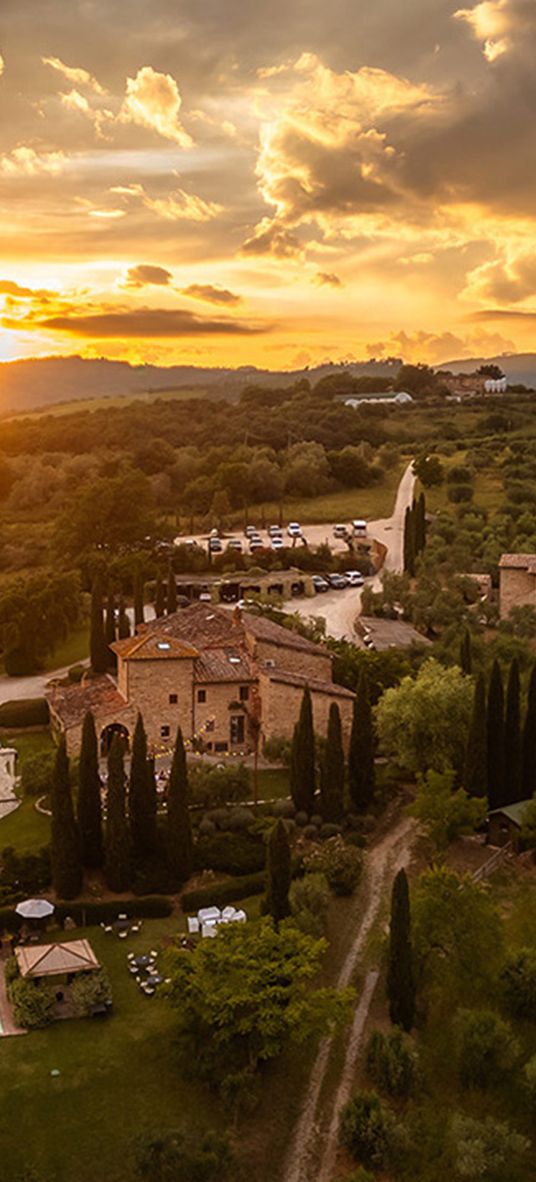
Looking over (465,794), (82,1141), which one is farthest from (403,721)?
(82,1141)

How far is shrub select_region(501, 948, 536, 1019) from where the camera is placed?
31.2 meters

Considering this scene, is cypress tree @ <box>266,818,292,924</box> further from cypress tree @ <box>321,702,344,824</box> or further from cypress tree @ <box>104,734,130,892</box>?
cypress tree @ <box>321,702,344,824</box>

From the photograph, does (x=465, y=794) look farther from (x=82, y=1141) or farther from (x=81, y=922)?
(x=82, y=1141)

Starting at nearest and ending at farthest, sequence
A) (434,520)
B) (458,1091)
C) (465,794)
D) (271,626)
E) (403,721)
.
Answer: (458,1091), (465,794), (403,721), (271,626), (434,520)

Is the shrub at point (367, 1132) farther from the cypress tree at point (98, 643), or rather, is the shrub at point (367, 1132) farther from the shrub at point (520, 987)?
the cypress tree at point (98, 643)

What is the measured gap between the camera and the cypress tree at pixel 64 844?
36.2 m

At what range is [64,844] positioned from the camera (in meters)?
36.3

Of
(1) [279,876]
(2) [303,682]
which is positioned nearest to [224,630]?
(2) [303,682]

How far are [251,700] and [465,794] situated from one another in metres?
14.1

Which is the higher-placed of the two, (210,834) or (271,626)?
(271,626)

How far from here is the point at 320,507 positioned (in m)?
118

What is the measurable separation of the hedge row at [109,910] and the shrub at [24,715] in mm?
20578

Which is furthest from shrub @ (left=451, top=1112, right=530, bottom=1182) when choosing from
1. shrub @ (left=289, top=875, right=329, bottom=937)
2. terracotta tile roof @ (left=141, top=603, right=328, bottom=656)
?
terracotta tile roof @ (left=141, top=603, right=328, bottom=656)

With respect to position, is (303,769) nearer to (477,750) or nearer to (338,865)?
(338,865)
